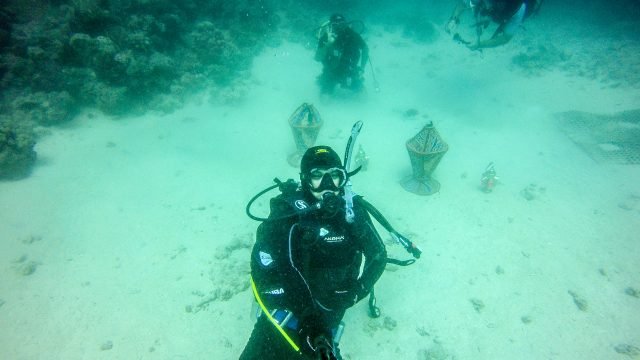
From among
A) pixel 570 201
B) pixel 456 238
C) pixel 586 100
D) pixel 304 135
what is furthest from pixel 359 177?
pixel 586 100

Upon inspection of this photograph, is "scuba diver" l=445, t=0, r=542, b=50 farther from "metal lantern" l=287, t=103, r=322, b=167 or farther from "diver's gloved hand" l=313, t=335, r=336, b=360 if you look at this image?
"diver's gloved hand" l=313, t=335, r=336, b=360

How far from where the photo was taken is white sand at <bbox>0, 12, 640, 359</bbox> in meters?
4.65

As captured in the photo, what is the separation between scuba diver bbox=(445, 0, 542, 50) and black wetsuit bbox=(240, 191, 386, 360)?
729cm

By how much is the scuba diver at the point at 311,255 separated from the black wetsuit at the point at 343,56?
7342 millimetres

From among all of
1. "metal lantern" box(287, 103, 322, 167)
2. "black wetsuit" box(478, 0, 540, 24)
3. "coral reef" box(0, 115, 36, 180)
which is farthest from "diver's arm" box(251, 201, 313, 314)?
"black wetsuit" box(478, 0, 540, 24)

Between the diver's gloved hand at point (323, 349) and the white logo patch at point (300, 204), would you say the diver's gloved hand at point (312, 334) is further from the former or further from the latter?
the white logo patch at point (300, 204)

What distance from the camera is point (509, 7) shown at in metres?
8.12

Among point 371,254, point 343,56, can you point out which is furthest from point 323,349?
point 343,56

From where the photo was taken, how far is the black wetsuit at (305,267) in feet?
10.5

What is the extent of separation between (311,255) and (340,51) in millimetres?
8047

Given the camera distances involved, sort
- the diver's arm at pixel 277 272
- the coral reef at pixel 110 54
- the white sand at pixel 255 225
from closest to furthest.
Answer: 1. the diver's arm at pixel 277 272
2. the white sand at pixel 255 225
3. the coral reef at pixel 110 54

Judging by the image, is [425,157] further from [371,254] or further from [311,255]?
[311,255]

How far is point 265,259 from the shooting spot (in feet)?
10.7

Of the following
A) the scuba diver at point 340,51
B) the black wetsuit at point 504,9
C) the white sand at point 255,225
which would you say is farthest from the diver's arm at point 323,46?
the black wetsuit at point 504,9
